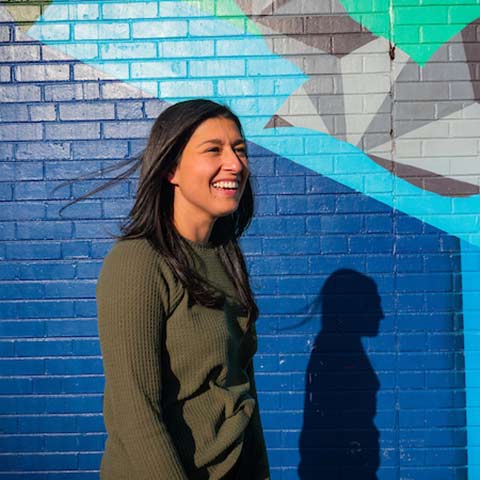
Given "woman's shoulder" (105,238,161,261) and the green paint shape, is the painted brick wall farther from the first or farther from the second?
"woman's shoulder" (105,238,161,261)

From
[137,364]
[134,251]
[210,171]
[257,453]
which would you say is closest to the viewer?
[137,364]

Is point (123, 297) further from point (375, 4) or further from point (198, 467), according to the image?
point (375, 4)

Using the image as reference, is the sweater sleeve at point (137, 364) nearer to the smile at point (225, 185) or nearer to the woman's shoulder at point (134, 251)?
the woman's shoulder at point (134, 251)

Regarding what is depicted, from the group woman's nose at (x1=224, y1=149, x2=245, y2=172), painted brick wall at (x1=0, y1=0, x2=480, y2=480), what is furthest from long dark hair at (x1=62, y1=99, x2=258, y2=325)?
painted brick wall at (x1=0, y1=0, x2=480, y2=480)

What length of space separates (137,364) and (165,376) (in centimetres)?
14

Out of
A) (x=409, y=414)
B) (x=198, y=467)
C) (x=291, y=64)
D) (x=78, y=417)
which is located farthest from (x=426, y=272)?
(x=198, y=467)

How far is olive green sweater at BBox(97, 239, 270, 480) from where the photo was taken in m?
1.66

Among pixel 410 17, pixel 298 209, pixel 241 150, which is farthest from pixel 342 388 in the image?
pixel 241 150

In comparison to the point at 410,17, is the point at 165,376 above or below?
below

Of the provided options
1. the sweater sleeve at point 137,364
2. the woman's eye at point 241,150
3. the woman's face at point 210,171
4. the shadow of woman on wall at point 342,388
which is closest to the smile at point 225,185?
the woman's face at point 210,171

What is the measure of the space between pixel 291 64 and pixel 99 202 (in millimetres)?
1429

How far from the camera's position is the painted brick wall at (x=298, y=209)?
3.96 m

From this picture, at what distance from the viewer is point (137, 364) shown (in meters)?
1.66

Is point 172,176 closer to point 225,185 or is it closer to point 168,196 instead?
point 168,196
